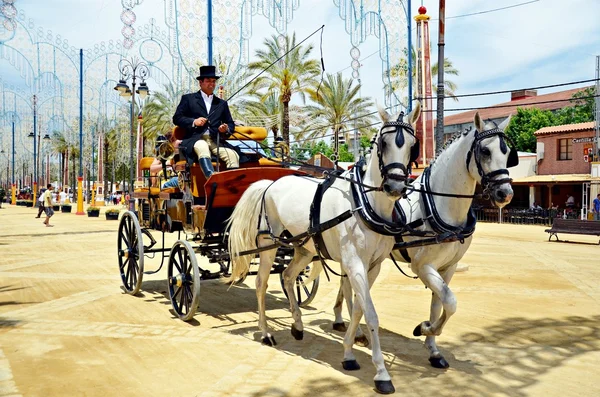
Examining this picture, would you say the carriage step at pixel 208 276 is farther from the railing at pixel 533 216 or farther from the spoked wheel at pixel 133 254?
the railing at pixel 533 216

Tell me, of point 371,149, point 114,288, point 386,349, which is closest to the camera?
point 371,149

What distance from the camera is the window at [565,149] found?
1234 inches

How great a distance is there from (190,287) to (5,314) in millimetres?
2573

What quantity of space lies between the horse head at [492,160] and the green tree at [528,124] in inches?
1626

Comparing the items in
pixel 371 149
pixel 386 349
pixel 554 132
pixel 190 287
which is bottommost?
pixel 386 349

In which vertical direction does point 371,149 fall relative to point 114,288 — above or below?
above

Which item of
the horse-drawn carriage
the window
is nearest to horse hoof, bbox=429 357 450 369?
the horse-drawn carriage

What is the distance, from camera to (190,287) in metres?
6.76

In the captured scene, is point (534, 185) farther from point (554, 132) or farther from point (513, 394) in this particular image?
point (513, 394)

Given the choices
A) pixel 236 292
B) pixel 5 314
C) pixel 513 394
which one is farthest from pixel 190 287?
pixel 513 394

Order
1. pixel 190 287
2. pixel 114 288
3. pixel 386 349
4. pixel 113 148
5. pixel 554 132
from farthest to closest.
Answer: pixel 113 148, pixel 554 132, pixel 114 288, pixel 190 287, pixel 386 349

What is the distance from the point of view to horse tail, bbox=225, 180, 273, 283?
6121mm

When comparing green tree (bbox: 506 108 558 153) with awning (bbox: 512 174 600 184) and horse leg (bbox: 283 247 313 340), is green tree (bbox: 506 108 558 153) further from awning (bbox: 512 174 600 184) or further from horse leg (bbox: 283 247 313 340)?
horse leg (bbox: 283 247 313 340)

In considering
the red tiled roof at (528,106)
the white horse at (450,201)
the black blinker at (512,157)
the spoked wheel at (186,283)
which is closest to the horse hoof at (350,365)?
the white horse at (450,201)
